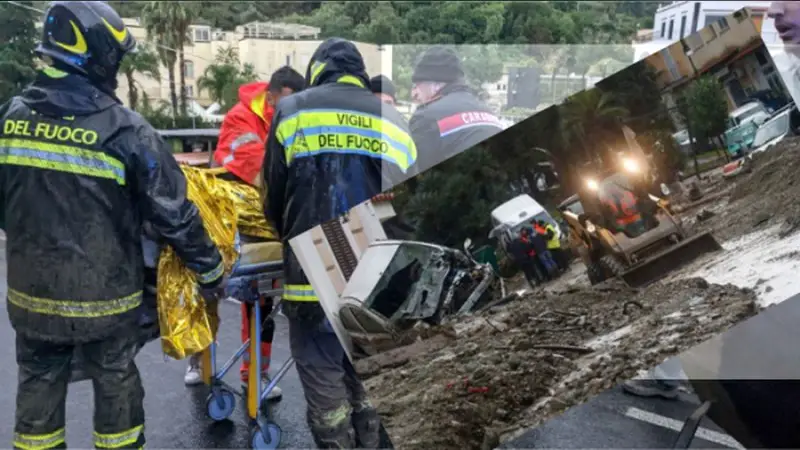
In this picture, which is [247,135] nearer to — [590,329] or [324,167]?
[324,167]

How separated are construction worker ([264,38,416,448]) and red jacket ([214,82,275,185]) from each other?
2.80 feet

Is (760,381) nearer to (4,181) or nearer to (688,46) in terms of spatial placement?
(688,46)

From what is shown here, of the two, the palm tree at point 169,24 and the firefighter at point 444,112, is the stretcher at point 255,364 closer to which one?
the firefighter at point 444,112

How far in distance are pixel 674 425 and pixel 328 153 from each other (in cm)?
218

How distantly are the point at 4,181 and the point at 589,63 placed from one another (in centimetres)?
291

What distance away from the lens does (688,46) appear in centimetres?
154

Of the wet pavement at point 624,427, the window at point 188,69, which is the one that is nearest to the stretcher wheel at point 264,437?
the wet pavement at point 624,427

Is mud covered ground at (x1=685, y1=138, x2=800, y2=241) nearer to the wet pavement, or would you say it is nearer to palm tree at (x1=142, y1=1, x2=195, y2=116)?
the wet pavement

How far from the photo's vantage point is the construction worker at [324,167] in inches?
103

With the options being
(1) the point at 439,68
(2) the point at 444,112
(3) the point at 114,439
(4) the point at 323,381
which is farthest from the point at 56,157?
(1) the point at 439,68

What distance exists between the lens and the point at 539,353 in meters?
1.52

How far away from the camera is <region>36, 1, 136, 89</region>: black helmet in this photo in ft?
7.91

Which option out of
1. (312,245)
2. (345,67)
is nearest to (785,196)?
(312,245)

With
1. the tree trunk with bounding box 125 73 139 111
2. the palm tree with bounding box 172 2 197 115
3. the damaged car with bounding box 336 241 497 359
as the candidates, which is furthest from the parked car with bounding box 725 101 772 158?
the palm tree with bounding box 172 2 197 115
